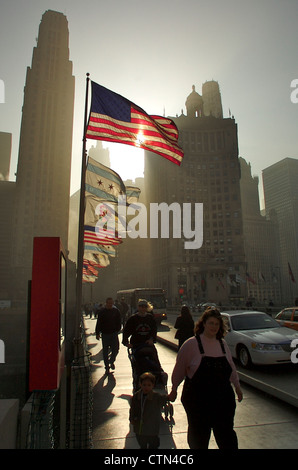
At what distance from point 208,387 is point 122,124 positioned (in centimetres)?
809

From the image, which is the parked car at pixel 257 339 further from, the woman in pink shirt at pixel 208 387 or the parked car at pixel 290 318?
the woman in pink shirt at pixel 208 387

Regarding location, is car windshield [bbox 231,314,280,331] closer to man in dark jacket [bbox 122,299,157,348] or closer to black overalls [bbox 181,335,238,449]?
man in dark jacket [bbox 122,299,157,348]

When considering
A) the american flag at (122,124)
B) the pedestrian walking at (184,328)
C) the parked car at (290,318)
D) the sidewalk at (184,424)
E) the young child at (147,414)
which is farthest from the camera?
the parked car at (290,318)

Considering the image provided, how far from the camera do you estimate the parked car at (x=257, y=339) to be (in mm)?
8758

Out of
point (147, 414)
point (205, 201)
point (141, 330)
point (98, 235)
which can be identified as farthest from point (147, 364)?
point (205, 201)

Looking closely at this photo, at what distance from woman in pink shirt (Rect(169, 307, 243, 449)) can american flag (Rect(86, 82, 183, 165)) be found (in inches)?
279

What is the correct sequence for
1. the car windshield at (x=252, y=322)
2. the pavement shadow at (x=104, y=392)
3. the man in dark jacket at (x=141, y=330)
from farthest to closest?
the car windshield at (x=252, y=322)
the pavement shadow at (x=104, y=392)
the man in dark jacket at (x=141, y=330)

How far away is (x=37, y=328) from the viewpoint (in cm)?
394

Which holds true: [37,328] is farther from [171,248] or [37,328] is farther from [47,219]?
[47,219]

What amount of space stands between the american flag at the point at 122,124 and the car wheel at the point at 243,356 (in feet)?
19.9

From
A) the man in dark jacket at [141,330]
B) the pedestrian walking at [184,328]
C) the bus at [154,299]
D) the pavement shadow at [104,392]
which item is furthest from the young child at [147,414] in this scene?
the bus at [154,299]

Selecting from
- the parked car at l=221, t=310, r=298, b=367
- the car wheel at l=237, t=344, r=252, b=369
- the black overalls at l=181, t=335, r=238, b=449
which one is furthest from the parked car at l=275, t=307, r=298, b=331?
the black overalls at l=181, t=335, r=238, b=449

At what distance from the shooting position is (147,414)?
152 inches
